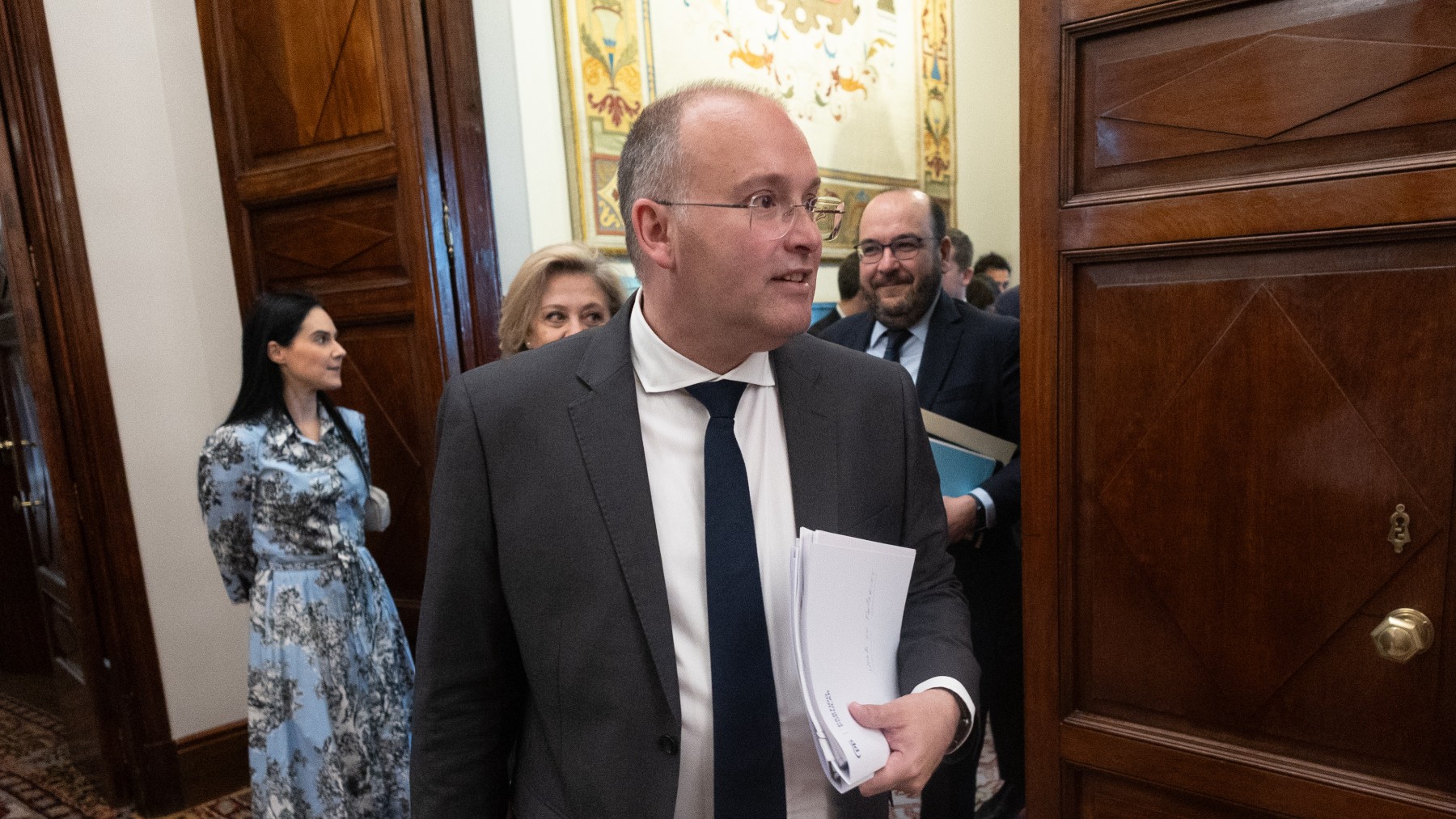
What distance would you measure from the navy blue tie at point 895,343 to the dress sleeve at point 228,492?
1974 millimetres

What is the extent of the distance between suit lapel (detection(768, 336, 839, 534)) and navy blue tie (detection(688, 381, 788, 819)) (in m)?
0.09

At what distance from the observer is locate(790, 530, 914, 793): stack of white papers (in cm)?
97

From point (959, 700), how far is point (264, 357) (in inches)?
95.9

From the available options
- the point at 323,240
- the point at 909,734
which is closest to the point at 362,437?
the point at 323,240

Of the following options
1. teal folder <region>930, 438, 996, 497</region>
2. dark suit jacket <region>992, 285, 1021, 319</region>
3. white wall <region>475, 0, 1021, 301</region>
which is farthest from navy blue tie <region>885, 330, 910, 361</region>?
dark suit jacket <region>992, 285, 1021, 319</region>

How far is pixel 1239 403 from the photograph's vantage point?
1.29 meters

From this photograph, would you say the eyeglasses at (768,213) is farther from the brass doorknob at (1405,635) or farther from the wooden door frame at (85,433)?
the wooden door frame at (85,433)

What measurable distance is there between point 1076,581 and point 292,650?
89.3 inches

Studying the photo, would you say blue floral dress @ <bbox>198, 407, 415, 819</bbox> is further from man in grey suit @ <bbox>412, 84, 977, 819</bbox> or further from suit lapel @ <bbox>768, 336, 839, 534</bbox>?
suit lapel @ <bbox>768, 336, 839, 534</bbox>

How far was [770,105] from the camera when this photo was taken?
1.13 m

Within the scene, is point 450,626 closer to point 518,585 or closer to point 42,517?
point 518,585

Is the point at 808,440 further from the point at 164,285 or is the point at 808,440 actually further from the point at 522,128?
the point at 164,285

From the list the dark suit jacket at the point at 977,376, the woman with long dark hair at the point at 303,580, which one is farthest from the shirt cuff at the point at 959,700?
the woman with long dark hair at the point at 303,580

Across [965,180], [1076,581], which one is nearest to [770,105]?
[1076,581]
